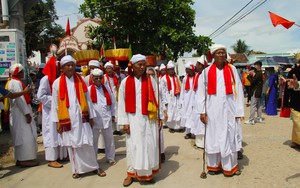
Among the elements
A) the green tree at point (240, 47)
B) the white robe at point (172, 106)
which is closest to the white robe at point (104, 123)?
the white robe at point (172, 106)

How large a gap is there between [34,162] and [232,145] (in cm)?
390

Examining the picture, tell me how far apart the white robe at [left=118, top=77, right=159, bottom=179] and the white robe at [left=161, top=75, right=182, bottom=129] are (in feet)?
13.5

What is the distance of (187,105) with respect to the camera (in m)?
7.88

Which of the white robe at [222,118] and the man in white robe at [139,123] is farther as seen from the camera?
the white robe at [222,118]

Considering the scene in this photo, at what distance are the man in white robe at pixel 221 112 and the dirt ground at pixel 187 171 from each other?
29 cm

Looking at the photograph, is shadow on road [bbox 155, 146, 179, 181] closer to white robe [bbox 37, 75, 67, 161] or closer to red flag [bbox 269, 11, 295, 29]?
white robe [bbox 37, 75, 67, 161]

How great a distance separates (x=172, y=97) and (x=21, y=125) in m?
4.64

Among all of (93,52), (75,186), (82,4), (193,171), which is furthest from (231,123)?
(82,4)

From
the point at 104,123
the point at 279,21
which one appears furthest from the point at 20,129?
Result: the point at 279,21

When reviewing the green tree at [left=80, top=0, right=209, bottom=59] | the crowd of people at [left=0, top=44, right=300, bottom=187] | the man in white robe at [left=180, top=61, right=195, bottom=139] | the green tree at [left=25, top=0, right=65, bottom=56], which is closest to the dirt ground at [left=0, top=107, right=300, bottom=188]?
Answer: the crowd of people at [left=0, top=44, right=300, bottom=187]

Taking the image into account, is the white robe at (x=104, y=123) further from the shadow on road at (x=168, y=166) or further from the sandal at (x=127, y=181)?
the sandal at (x=127, y=181)

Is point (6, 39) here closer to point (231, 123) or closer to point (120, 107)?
point (120, 107)

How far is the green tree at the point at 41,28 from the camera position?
1115 inches

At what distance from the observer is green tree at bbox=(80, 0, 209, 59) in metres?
14.7
